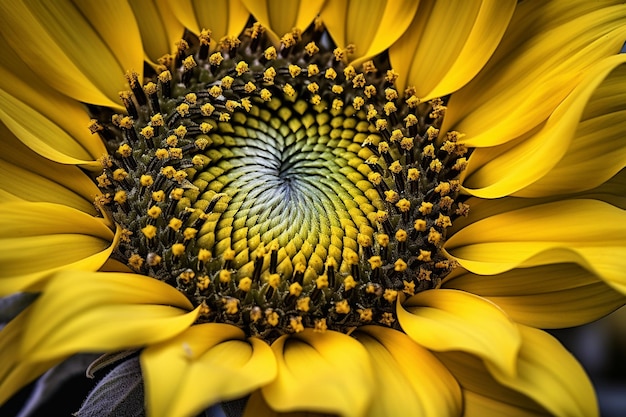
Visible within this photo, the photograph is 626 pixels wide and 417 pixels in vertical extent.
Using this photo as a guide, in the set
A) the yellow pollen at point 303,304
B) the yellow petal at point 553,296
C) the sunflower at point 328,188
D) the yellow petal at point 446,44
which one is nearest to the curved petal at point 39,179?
the sunflower at point 328,188

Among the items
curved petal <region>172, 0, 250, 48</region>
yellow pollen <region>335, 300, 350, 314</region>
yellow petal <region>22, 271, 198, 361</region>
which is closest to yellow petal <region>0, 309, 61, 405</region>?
yellow petal <region>22, 271, 198, 361</region>

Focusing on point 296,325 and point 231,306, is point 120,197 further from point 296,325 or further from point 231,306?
point 296,325

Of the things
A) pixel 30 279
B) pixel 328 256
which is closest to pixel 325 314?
pixel 328 256

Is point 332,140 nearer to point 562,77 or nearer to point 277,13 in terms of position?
point 277,13

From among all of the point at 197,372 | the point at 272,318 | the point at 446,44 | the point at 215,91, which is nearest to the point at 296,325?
the point at 272,318

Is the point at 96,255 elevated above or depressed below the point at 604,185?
below

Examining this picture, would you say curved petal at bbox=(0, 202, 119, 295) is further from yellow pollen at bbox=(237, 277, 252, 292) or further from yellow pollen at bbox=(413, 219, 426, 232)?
yellow pollen at bbox=(413, 219, 426, 232)
